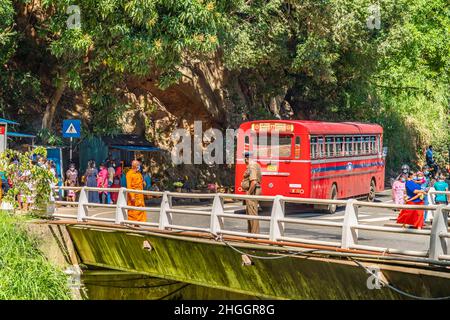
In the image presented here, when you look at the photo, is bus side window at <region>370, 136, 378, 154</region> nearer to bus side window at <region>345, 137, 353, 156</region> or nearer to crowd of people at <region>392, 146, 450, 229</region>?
bus side window at <region>345, 137, 353, 156</region>

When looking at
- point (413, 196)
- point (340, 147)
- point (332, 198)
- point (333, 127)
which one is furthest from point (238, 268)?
point (340, 147)

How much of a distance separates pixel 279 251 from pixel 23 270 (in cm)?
628

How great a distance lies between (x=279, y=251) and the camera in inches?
650

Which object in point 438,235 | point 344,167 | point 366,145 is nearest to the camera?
point 438,235

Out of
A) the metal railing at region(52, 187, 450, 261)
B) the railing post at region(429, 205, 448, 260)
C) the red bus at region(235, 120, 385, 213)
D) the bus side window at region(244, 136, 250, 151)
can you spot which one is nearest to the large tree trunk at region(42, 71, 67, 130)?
the red bus at region(235, 120, 385, 213)

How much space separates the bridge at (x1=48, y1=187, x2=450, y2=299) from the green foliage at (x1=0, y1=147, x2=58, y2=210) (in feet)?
1.99

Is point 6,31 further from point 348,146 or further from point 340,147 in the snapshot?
point 348,146

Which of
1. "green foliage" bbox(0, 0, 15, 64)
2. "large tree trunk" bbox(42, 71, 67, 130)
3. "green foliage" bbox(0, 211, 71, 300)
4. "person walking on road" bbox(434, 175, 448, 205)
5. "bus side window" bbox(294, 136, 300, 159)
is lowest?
"green foliage" bbox(0, 211, 71, 300)

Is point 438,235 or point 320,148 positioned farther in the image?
point 320,148

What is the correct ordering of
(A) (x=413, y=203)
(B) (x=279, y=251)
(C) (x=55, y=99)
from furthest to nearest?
(C) (x=55, y=99), (A) (x=413, y=203), (B) (x=279, y=251)

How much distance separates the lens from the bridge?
14.2 m

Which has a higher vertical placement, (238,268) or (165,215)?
(165,215)

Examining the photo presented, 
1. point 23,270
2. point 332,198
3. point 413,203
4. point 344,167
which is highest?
point 344,167

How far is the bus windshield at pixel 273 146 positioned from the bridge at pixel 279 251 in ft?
27.0
